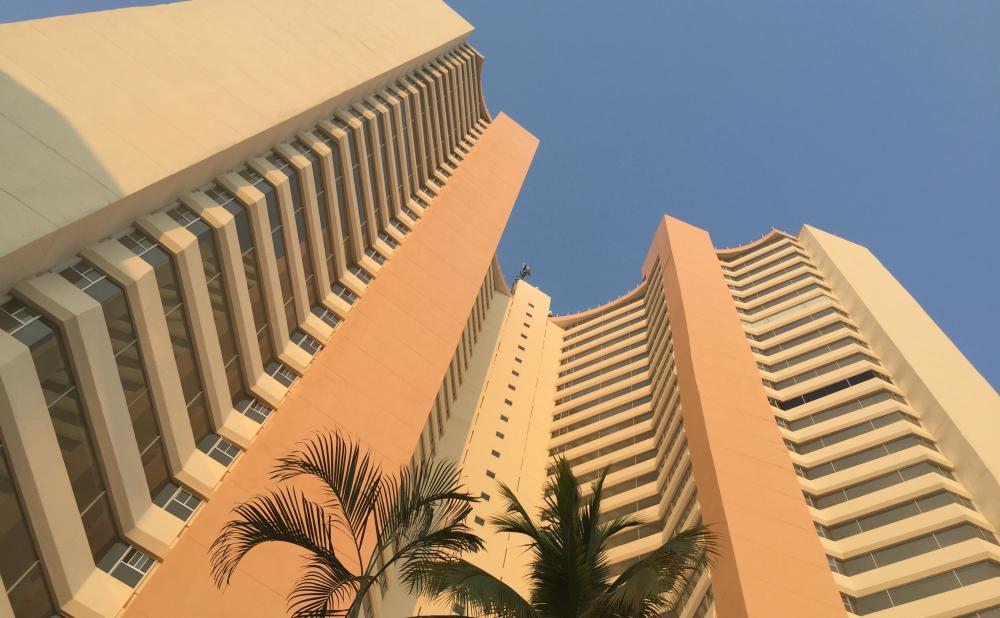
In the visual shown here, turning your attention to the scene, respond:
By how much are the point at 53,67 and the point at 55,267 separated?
5869 mm

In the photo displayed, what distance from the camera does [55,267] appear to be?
1728 cm

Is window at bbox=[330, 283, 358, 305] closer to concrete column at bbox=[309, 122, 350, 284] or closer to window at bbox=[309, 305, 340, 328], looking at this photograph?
concrete column at bbox=[309, 122, 350, 284]

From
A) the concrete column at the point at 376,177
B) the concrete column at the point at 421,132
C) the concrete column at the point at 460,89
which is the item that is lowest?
the concrete column at the point at 376,177

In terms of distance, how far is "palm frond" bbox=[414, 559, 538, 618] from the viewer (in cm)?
1053

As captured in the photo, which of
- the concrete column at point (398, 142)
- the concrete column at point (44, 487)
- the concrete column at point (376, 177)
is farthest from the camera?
the concrete column at point (398, 142)

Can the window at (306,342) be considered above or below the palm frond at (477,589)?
above

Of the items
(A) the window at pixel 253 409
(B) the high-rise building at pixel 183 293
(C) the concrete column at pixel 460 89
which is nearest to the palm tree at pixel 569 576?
(B) the high-rise building at pixel 183 293

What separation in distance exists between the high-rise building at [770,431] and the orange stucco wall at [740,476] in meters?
0.09

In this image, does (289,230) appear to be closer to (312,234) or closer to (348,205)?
(312,234)

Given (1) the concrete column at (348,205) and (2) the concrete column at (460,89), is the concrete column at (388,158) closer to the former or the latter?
(1) the concrete column at (348,205)

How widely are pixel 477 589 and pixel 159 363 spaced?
535 inches

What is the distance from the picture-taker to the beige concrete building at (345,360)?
17.3 metres

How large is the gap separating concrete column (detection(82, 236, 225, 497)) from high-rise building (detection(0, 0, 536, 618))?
6cm

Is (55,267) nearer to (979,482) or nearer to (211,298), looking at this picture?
(211,298)
